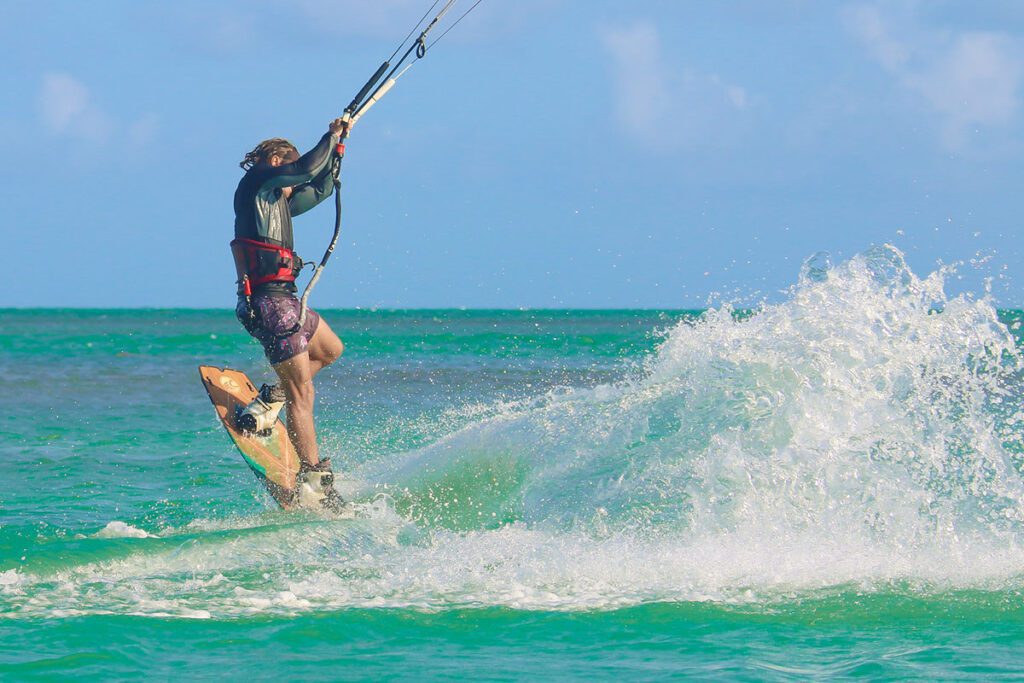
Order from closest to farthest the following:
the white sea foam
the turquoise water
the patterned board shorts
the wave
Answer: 1. the turquoise water
2. the wave
3. the white sea foam
4. the patterned board shorts

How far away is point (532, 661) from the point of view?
450 centimetres

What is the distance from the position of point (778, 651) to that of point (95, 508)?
17.5ft

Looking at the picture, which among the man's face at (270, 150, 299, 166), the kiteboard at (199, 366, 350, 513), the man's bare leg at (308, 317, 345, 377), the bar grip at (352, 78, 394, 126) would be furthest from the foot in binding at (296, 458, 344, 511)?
the bar grip at (352, 78, 394, 126)

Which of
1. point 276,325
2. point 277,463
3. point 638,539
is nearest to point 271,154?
point 276,325

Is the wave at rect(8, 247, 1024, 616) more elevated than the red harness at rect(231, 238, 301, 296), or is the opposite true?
Result: the red harness at rect(231, 238, 301, 296)

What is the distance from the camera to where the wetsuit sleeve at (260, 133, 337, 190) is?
704 centimetres

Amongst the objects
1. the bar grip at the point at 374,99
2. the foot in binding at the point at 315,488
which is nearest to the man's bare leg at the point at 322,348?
the foot in binding at the point at 315,488

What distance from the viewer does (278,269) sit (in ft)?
24.1

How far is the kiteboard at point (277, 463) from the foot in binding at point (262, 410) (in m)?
0.07

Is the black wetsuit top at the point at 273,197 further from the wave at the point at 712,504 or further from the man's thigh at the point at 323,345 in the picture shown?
the wave at the point at 712,504

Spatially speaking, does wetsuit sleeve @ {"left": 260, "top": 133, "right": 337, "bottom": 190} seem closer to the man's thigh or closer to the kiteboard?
the man's thigh

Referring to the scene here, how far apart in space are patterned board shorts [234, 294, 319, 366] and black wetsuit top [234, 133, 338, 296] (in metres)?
0.07

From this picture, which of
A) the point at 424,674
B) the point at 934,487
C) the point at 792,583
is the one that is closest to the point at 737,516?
the point at 792,583

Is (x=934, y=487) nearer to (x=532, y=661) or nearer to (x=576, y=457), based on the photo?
(x=576, y=457)
